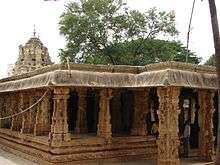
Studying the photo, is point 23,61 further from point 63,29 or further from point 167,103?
point 167,103

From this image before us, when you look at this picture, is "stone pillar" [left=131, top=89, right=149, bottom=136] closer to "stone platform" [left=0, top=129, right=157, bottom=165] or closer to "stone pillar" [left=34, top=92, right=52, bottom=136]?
"stone platform" [left=0, top=129, right=157, bottom=165]

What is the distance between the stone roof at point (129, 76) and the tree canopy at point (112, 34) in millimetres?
15941

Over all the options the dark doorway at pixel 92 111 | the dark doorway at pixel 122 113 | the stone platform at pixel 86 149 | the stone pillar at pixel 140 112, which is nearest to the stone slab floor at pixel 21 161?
the stone platform at pixel 86 149

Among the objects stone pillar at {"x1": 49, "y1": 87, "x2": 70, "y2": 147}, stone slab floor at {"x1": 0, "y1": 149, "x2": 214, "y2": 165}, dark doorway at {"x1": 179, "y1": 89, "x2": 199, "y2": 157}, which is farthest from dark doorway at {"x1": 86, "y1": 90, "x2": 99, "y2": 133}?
stone pillar at {"x1": 49, "y1": 87, "x2": 70, "y2": 147}

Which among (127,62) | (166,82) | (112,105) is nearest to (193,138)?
(112,105)

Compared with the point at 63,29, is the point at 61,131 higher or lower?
lower

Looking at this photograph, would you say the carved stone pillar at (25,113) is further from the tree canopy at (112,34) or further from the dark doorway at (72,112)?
the tree canopy at (112,34)

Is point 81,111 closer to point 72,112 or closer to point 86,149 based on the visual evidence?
point 72,112

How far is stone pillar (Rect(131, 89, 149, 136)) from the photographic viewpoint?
12.9m

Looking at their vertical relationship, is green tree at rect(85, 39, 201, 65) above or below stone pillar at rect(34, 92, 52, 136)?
above

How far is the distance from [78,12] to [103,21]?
7.54 ft

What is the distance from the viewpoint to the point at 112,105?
1472 centimetres

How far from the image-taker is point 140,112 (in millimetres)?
12969

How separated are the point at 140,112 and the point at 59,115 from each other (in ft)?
10.8
